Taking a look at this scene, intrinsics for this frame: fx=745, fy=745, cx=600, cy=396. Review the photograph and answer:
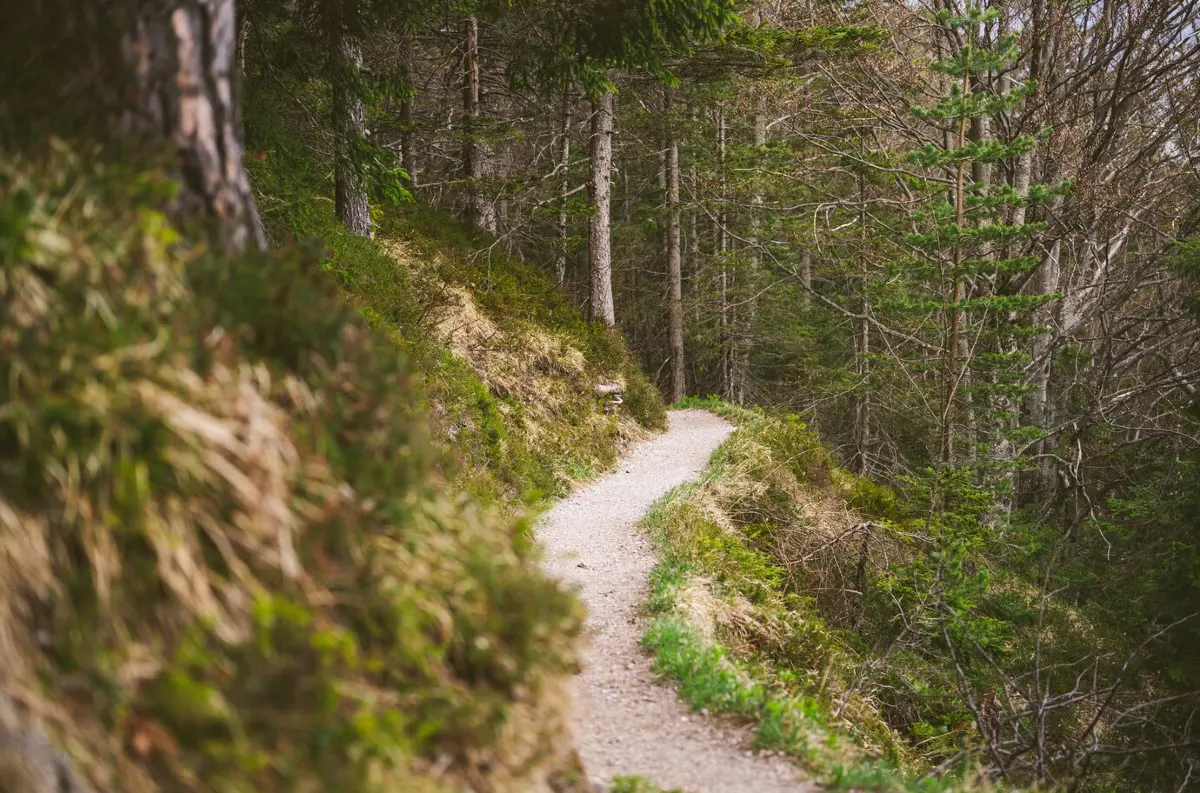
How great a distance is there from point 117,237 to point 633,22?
5158 mm

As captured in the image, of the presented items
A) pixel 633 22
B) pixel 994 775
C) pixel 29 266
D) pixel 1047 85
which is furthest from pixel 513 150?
pixel 29 266

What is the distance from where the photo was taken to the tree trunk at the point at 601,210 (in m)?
14.0

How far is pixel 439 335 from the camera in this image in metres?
10.0

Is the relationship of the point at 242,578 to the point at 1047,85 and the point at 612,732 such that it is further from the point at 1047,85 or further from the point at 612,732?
the point at 1047,85

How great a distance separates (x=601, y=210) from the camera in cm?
1412

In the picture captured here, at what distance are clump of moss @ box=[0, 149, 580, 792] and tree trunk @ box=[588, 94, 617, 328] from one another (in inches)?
450

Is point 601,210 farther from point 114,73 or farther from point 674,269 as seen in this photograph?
point 114,73

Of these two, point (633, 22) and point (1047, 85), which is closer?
point (633, 22)

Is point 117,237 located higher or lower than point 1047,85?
lower

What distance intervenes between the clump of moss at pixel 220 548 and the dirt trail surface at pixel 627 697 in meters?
0.79

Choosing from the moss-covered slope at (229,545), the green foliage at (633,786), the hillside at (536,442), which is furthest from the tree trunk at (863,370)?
the moss-covered slope at (229,545)

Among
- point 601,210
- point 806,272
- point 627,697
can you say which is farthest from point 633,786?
point 806,272

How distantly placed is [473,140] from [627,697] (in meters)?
9.54

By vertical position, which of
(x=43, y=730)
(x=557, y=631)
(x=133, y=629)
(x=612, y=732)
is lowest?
(x=612, y=732)
